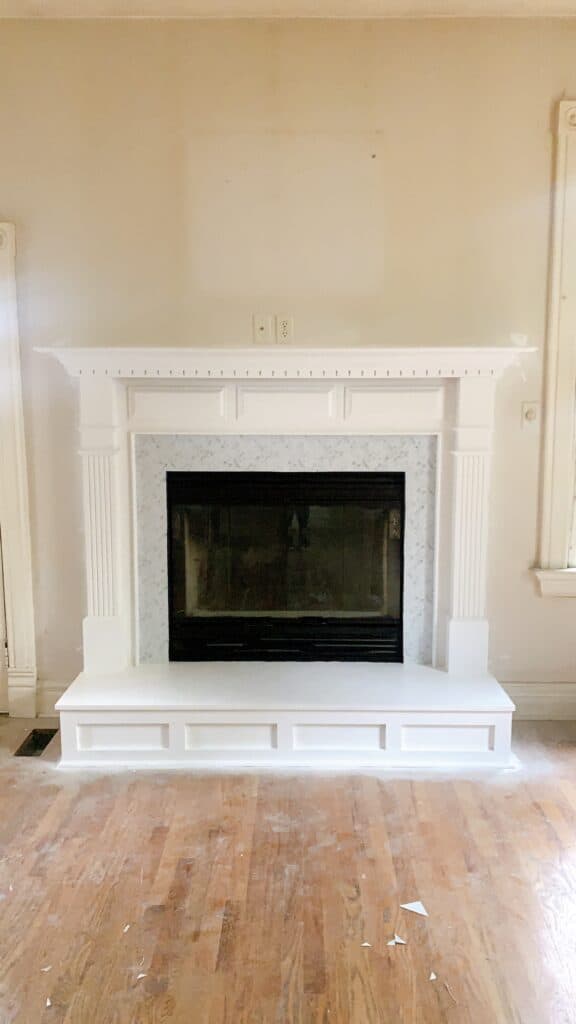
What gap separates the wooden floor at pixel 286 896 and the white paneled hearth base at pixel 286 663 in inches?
5.0

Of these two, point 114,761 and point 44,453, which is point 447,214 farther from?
point 114,761

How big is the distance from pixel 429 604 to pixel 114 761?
4.36 feet

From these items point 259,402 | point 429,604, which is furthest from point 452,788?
point 259,402

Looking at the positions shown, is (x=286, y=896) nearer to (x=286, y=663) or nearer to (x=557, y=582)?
(x=286, y=663)

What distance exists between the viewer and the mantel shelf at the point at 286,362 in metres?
3.03

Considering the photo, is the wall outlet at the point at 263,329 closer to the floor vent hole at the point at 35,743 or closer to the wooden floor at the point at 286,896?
the wooden floor at the point at 286,896

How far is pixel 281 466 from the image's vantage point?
10.8ft

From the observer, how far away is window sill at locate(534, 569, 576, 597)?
330 cm

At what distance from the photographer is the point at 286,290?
3.18 m

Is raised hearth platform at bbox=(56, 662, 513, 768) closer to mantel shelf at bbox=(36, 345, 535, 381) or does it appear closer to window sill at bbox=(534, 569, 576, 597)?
window sill at bbox=(534, 569, 576, 597)

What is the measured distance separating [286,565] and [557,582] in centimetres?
106

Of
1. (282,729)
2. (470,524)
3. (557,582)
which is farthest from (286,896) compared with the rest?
(557,582)

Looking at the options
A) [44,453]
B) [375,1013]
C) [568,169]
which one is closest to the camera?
[375,1013]

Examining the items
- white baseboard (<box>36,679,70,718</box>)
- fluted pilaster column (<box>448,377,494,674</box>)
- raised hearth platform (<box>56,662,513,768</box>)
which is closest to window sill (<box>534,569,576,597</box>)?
fluted pilaster column (<box>448,377,494,674</box>)
